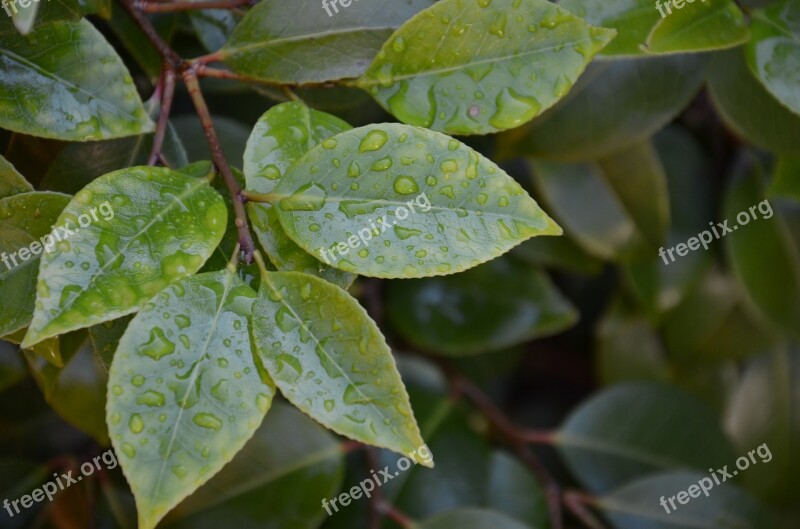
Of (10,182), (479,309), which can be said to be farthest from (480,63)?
(479,309)

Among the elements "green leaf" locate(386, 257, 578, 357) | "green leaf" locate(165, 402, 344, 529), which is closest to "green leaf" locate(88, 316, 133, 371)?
"green leaf" locate(165, 402, 344, 529)

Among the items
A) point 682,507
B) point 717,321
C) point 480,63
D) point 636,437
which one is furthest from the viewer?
point 717,321

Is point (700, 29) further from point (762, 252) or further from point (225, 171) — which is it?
point (762, 252)

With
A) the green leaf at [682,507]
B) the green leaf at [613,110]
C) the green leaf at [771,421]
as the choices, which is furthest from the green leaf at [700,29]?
the green leaf at [771,421]

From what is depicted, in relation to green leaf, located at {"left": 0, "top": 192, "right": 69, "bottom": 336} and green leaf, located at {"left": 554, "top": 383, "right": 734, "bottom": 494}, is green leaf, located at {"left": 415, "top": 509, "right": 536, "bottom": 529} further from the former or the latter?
green leaf, located at {"left": 0, "top": 192, "right": 69, "bottom": 336}

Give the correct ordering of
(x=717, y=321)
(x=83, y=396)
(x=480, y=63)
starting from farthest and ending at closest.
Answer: (x=717, y=321), (x=83, y=396), (x=480, y=63)

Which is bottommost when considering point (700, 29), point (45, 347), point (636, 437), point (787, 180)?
point (636, 437)

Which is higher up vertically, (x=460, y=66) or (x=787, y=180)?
(x=460, y=66)
